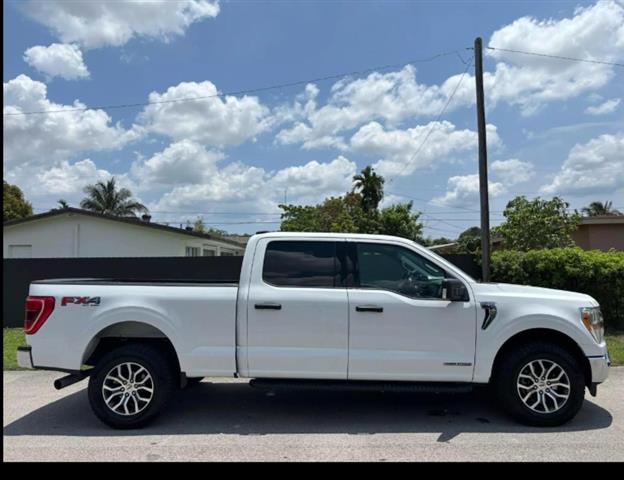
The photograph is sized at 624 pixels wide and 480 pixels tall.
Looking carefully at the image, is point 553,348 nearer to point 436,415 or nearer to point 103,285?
point 436,415

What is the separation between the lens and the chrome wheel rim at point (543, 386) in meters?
5.21

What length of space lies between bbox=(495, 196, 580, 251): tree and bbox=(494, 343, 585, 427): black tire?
17.4m

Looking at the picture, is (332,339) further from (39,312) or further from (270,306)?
(39,312)

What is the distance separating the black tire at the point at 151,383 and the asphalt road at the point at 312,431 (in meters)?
0.12

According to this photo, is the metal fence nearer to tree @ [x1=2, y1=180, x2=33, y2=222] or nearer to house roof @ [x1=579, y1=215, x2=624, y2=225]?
house roof @ [x1=579, y1=215, x2=624, y2=225]

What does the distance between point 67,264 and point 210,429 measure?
33.1 ft

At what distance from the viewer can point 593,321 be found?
537cm

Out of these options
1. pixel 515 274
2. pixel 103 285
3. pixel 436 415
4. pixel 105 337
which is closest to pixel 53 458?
pixel 105 337

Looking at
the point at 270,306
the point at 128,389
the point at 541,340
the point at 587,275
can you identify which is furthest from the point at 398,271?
the point at 587,275

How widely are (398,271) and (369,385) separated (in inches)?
46.6

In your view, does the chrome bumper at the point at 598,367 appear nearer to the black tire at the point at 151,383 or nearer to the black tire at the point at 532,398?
the black tire at the point at 532,398
